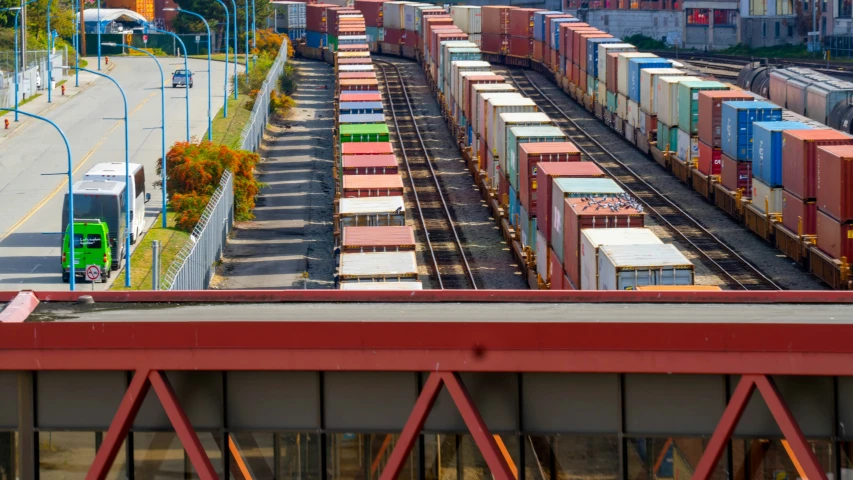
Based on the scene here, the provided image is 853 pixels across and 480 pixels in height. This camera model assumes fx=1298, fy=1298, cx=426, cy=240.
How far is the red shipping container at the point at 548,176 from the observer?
37969 mm

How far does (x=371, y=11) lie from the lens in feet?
394

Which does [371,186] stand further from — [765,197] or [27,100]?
[27,100]

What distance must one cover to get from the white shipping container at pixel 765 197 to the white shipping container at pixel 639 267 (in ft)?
52.1

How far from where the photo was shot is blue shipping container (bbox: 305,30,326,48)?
119562mm

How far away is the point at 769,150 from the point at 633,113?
24.5 meters

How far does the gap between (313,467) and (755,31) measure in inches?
4482

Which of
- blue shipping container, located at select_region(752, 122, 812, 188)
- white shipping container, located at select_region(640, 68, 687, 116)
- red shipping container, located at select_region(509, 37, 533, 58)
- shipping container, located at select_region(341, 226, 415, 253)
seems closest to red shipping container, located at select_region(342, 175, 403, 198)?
shipping container, located at select_region(341, 226, 415, 253)

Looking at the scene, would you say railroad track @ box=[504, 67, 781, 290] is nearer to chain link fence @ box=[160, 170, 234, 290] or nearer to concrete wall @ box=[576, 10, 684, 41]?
chain link fence @ box=[160, 170, 234, 290]

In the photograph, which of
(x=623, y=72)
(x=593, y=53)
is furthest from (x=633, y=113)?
(x=593, y=53)

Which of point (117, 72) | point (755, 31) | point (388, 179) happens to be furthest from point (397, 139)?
point (755, 31)

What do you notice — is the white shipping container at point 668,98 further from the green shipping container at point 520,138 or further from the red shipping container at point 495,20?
the red shipping container at point 495,20

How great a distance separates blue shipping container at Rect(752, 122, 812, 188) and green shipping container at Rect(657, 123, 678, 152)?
14.2 m

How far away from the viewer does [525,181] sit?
42.4 m

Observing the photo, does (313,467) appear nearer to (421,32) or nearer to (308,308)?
(308,308)
